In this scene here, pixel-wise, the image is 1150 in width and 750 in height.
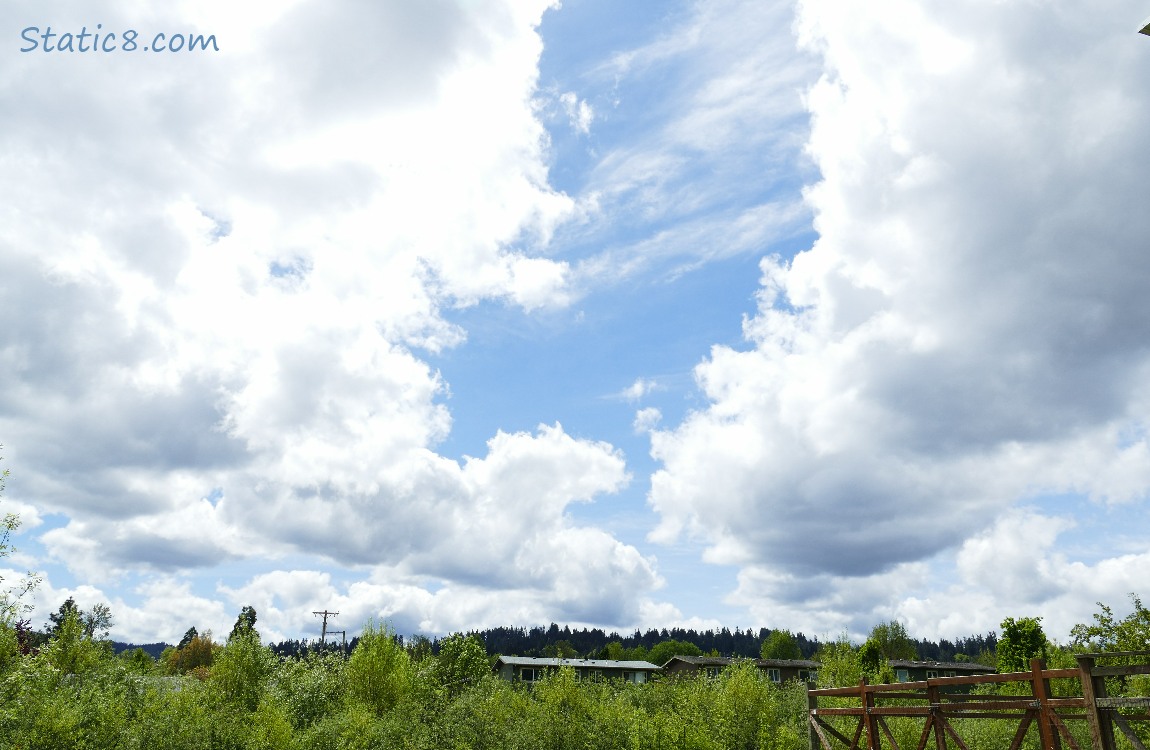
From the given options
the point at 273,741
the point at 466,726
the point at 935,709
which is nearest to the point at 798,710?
the point at 466,726

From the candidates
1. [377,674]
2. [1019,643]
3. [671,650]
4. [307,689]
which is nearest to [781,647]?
[671,650]

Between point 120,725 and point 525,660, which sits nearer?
point 120,725

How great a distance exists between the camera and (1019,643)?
5888 centimetres

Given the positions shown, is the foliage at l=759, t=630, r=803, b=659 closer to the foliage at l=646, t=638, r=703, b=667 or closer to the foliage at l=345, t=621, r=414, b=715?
the foliage at l=646, t=638, r=703, b=667

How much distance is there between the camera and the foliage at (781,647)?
126 metres

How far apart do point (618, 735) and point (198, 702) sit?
86.2ft

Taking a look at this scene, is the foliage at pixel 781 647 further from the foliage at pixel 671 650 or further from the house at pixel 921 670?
the house at pixel 921 670

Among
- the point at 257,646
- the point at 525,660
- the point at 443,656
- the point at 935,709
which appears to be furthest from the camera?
the point at 525,660

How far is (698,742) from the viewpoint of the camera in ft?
135

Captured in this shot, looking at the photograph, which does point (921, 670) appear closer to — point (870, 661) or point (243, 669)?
point (870, 661)

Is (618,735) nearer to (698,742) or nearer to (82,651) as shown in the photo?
(698,742)

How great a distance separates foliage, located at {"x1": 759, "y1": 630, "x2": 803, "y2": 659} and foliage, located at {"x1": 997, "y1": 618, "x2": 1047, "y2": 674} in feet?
228

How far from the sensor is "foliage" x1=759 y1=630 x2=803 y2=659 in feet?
412

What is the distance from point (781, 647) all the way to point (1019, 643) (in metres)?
71.7
